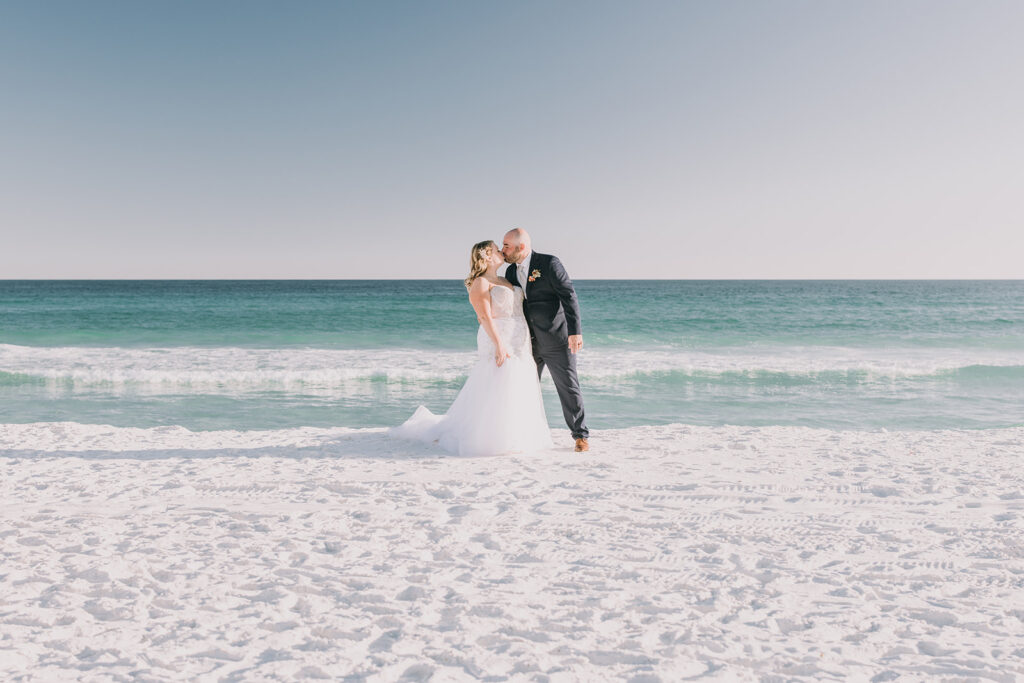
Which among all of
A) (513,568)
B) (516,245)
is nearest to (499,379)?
(516,245)

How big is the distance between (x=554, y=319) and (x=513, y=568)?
308cm

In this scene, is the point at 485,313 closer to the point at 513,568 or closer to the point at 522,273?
the point at 522,273

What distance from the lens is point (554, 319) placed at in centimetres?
616

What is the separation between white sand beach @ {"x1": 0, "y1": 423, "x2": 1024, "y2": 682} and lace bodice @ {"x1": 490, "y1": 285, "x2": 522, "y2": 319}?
1467mm

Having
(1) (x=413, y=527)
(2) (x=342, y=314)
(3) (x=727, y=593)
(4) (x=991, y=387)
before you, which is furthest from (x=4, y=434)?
(2) (x=342, y=314)

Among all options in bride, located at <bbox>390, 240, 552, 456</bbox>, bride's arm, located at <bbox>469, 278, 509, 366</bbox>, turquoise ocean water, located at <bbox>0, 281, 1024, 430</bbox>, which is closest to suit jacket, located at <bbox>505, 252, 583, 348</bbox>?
bride, located at <bbox>390, 240, 552, 456</bbox>

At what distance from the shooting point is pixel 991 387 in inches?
477

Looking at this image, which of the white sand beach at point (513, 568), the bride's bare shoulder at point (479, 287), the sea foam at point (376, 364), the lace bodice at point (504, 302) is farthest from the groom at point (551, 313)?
the sea foam at point (376, 364)

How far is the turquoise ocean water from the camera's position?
9.54 m

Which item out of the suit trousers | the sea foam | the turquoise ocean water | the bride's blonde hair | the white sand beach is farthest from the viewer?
the sea foam

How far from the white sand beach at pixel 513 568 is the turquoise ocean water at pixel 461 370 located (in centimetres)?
344

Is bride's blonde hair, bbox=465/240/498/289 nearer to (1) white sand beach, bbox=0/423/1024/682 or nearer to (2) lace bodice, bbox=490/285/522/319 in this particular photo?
(2) lace bodice, bbox=490/285/522/319

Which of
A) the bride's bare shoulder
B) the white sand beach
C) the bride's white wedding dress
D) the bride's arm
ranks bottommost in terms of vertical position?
the white sand beach

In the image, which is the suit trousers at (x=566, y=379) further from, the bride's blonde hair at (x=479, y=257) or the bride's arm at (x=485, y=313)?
the bride's blonde hair at (x=479, y=257)
